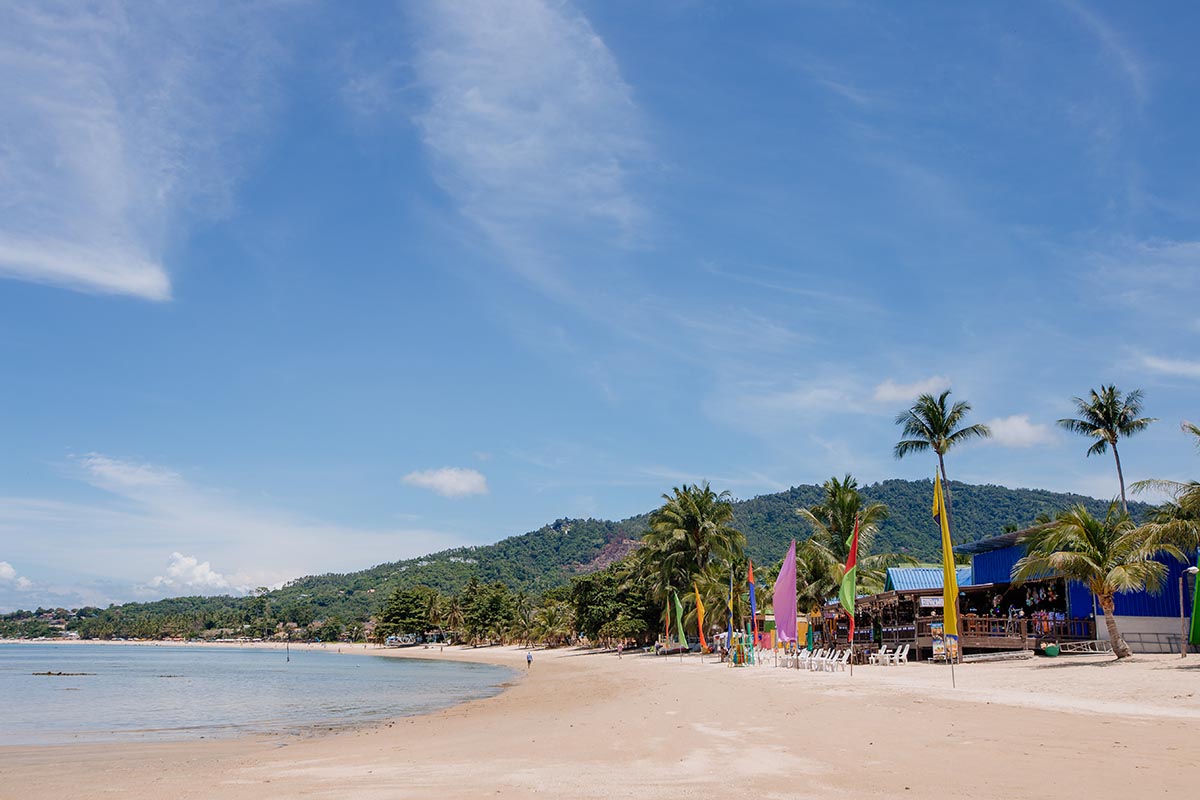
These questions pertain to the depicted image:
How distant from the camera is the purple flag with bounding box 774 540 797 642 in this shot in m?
30.5

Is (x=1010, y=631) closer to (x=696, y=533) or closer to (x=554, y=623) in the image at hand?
(x=696, y=533)

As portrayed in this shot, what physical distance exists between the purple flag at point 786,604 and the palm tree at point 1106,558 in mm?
7469

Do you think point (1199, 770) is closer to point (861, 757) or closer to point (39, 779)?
Answer: point (861, 757)

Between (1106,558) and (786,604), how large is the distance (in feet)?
34.8

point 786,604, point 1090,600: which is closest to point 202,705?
point 786,604

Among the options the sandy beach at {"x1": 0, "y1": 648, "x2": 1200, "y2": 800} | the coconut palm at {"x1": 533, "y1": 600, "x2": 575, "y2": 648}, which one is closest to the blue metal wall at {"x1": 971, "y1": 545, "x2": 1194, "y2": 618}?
the sandy beach at {"x1": 0, "y1": 648, "x2": 1200, "y2": 800}

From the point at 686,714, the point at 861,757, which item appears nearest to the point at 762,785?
the point at 861,757

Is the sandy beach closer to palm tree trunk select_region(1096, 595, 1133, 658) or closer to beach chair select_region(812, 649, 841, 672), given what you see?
palm tree trunk select_region(1096, 595, 1133, 658)

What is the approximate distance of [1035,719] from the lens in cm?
1406

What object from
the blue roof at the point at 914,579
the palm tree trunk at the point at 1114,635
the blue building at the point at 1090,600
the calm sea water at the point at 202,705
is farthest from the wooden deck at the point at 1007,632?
the calm sea water at the point at 202,705

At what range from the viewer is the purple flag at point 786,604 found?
100ft

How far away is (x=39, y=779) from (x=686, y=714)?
12.0 metres

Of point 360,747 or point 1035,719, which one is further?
point 360,747

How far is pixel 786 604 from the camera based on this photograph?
1238 inches
